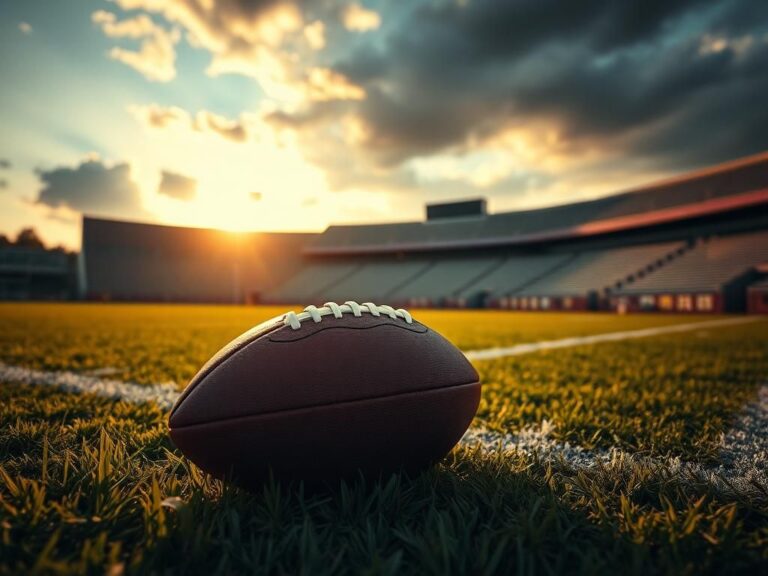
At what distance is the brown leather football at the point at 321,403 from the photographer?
47.5 inches

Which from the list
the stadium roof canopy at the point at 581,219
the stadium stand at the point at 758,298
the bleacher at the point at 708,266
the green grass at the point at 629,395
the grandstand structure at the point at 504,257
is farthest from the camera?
the stadium roof canopy at the point at 581,219

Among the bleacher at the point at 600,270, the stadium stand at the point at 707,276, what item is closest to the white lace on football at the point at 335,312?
the stadium stand at the point at 707,276

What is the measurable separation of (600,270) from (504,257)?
8.08m

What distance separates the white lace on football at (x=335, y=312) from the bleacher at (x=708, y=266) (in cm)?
2080

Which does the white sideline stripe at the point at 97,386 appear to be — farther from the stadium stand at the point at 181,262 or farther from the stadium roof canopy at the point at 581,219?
the stadium stand at the point at 181,262

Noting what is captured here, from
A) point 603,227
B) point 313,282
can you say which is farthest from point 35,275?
point 603,227

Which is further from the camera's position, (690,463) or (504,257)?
(504,257)

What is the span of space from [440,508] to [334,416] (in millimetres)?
384

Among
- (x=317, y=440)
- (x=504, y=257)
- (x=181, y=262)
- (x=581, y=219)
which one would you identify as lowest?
(x=317, y=440)

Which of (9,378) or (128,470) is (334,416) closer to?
(128,470)

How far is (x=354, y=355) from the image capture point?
132cm

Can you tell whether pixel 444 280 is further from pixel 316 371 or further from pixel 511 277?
pixel 316 371

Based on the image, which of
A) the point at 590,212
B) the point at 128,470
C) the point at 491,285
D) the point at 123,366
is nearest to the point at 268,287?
the point at 491,285

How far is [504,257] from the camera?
31078mm
